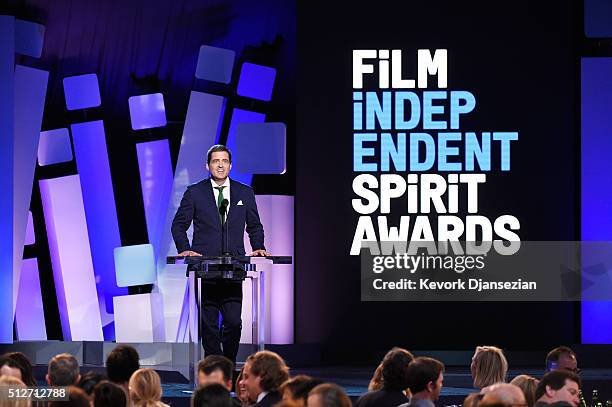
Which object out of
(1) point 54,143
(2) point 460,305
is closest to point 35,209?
(1) point 54,143

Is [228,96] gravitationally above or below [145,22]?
below

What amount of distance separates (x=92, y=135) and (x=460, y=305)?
347 cm

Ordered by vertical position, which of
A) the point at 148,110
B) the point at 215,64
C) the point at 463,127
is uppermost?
the point at 215,64

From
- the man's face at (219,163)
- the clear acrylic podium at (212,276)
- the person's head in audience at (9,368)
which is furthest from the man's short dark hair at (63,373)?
the man's face at (219,163)

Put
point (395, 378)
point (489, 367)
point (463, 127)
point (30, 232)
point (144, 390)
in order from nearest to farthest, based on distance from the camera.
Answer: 1. point (144, 390)
2. point (395, 378)
3. point (489, 367)
4. point (463, 127)
5. point (30, 232)

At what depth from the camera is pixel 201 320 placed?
6.32m

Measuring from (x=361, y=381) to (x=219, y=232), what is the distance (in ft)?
6.90

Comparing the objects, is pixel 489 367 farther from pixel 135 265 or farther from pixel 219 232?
pixel 135 265

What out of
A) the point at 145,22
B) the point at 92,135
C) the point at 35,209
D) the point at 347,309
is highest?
the point at 145,22

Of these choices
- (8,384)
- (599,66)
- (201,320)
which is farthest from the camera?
(599,66)

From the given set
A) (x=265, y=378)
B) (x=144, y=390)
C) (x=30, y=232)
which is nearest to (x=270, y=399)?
(x=265, y=378)

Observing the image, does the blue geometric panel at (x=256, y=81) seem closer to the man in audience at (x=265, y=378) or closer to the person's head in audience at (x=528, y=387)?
the person's head in audience at (x=528, y=387)

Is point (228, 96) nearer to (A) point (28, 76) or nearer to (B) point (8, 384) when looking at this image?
(A) point (28, 76)

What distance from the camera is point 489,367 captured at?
532cm
